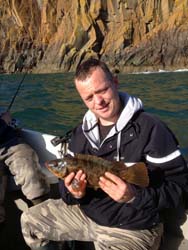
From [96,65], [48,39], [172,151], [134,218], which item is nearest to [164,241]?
[134,218]

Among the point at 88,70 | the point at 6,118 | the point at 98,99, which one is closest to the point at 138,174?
the point at 98,99

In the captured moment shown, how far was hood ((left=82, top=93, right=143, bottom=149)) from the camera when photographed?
2814mm

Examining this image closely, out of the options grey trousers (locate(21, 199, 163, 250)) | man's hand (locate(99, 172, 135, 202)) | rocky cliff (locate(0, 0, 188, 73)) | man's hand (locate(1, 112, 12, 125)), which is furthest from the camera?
rocky cliff (locate(0, 0, 188, 73))

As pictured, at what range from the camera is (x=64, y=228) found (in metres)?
3.01

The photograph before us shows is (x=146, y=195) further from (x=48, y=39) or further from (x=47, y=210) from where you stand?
(x=48, y=39)

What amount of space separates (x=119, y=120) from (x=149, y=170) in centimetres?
39

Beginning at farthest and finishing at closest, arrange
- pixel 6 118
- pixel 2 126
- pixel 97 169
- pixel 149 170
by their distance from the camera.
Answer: pixel 6 118, pixel 2 126, pixel 149 170, pixel 97 169

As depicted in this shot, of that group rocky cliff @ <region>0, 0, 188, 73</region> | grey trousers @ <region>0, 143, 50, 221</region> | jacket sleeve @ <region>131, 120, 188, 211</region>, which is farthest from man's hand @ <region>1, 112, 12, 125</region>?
rocky cliff @ <region>0, 0, 188, 73</region>

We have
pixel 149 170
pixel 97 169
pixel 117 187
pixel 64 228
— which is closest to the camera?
pixel 117 187

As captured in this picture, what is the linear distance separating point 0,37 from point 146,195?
65.2 meters

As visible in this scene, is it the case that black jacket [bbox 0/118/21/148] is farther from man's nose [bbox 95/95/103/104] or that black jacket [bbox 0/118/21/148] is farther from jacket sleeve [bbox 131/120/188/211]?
jacket sleeve [bbox 131/120/188/211]

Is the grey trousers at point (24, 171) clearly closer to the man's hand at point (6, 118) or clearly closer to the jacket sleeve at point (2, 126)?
the jacket sleeve at point (2, 126)

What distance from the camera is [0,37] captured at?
64688mm

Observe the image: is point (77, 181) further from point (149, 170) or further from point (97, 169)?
point (149, 170)
